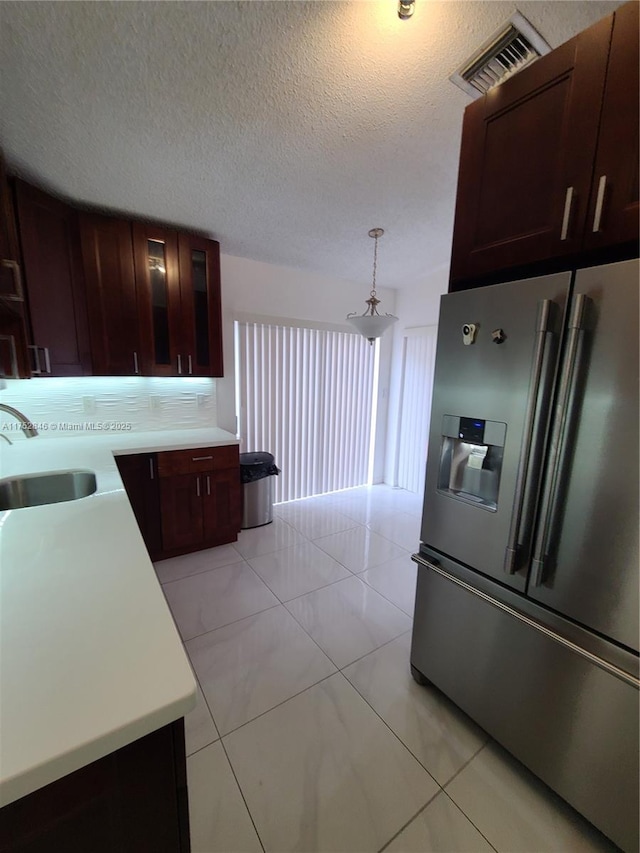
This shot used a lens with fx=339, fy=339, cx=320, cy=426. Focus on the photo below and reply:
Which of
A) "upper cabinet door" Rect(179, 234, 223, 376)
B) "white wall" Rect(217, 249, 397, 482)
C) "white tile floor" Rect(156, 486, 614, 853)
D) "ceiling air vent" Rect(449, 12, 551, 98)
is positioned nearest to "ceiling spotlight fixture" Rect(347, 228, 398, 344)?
"white wall" Rect(217, 249, 397, 482)

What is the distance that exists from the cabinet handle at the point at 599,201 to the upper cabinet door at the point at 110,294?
2602 mm

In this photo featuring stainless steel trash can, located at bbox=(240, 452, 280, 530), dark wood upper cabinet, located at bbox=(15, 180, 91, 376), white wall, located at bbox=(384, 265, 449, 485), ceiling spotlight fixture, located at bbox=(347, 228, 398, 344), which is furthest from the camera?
white wall, located at bbox=(384, 265, 449, 485)

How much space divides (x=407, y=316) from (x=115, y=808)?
4.39 m

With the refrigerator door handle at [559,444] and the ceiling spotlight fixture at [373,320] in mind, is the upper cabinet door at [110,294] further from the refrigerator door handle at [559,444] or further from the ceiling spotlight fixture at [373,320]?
the refrigerator door handle at [559,444]

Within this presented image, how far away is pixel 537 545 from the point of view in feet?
3.70

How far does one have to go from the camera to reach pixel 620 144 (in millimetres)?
965

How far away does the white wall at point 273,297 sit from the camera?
10.5ft

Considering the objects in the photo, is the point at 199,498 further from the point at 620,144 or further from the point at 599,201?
the point at 620,144

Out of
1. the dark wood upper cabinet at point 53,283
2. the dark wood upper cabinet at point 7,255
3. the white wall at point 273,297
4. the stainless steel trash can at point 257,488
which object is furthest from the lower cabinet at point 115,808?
the white wall at point 273,297

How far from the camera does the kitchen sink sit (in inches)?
64.0

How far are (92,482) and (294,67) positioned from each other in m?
2.03

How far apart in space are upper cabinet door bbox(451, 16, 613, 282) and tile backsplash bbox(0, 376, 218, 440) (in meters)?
2.39

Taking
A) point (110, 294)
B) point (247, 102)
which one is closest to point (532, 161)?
point (247, 102)

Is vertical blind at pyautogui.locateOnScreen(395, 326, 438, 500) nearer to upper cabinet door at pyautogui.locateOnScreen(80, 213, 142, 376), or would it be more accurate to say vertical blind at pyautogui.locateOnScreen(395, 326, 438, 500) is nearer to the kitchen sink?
upper cabinet door at pyautogui.locateOnScreen(80, 213, 142, 376)
